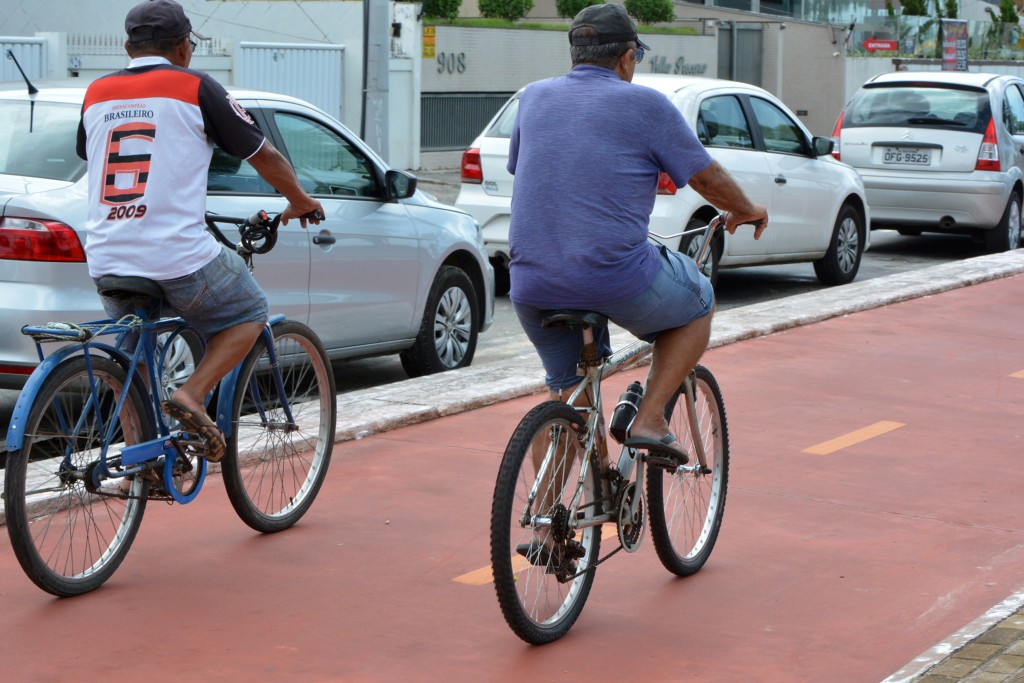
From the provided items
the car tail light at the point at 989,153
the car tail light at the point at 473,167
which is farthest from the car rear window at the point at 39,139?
the car tail light at the point at 989,153

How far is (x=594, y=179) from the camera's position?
4.47 m

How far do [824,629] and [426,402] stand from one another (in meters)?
3.19

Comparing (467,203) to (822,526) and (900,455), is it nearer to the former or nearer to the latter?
(900,455)

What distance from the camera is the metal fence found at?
2741 centimetres

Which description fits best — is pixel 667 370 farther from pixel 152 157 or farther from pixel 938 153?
pixel 938 153

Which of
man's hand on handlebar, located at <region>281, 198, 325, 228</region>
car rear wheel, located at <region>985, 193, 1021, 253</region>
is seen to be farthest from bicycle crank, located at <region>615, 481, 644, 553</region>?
car rear wheel, located at <region>985, 193, 1021, 253</region>

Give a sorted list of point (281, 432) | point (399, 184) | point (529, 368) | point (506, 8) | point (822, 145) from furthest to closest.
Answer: point (506, 8), point (822, 145), point (529, 368), point (399, 184), point (281, 432)

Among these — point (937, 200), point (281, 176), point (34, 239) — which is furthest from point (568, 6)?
point (281, 176)

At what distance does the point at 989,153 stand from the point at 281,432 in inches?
430

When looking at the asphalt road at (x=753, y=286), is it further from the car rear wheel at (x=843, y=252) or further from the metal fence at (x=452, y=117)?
the metal fence at (x=452, y=117)

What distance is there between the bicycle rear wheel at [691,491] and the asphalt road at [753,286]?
133 inches

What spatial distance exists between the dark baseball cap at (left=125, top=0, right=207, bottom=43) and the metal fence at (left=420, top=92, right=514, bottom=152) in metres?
22.4

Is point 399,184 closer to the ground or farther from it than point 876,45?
closer to the ground

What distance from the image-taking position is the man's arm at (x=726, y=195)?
179 inches
